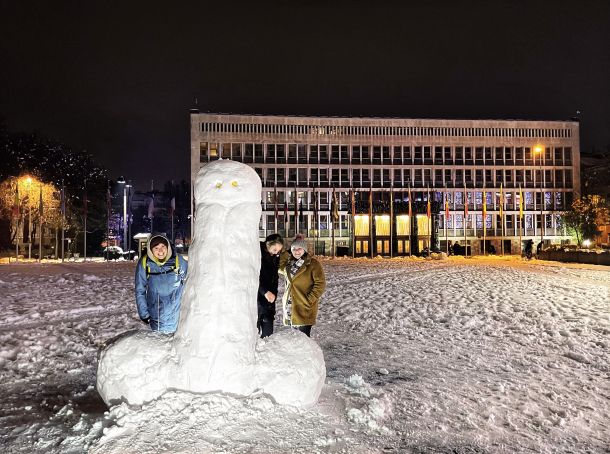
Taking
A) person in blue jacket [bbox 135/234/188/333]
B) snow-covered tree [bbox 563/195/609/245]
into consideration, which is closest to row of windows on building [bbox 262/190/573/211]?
snow-covered tree [bbox 563/195/609/245]

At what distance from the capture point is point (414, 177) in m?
62.9

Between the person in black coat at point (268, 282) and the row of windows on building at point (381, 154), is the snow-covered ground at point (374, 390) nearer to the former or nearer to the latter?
the person in black coat at point (268, 282)

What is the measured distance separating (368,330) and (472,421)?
509 cm

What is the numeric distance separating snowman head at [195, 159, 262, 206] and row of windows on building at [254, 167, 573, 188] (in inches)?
2211

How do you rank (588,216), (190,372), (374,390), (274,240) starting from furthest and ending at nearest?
(588,216)
(274,240)
(374,390)
(190,372)

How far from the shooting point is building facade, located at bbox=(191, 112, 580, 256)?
6072cm

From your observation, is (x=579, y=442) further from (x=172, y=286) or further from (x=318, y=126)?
(x=318, y=126)

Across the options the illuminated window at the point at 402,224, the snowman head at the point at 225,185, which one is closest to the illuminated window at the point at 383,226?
the illuminated window at the point at 402,224

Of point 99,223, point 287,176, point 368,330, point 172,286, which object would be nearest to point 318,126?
point 287,176

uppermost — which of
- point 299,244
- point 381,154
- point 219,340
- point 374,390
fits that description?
point 381,154

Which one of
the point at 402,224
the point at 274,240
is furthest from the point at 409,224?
the point at 274,240

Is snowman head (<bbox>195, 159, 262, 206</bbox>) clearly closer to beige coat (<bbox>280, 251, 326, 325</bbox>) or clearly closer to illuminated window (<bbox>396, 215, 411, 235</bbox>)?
beige coat (<bbox>280, 251, 326, 325</bbox>)

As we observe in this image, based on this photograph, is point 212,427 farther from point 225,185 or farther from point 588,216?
point 588,216

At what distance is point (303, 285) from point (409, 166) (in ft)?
190
